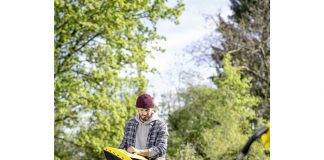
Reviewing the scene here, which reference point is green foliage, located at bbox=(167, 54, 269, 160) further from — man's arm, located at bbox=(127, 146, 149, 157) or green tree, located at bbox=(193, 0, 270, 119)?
man's arm, located at bbox=(127, 146, 149, 157)

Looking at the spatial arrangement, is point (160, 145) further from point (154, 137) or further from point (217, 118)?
point (217, 118)

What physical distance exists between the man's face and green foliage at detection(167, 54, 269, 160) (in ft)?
12.7

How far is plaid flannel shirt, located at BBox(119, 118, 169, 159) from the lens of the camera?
3.41 metres

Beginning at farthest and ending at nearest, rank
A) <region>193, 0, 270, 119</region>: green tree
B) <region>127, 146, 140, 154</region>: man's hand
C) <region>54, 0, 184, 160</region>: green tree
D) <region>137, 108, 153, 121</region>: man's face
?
<region>193, 0, 270, 119</region>: green tree, <region>54, 0, 184, 160</region>: green tree, <region>137, 108, 153, 121</region>: man's face, <region>127, 146, 140, 154</region>: man's hand

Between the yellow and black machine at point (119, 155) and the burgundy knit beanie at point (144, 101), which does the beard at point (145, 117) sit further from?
the yellow and black machine at point (119, 155)

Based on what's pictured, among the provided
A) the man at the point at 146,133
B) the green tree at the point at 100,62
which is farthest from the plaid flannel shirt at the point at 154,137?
the green tree at the point at 100,62

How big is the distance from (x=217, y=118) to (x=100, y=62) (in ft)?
5.69

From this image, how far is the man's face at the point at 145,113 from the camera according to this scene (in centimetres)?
342

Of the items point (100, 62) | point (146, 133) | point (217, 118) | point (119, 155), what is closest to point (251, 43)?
point (217, 118)

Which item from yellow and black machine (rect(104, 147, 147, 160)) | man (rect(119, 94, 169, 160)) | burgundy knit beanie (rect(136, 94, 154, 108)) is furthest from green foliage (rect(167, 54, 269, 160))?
yellow and black machine (rect(104, 147, 147, 160))

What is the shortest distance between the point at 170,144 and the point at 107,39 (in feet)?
5.35

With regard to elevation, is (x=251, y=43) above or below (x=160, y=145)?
above

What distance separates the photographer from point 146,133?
3.48m
